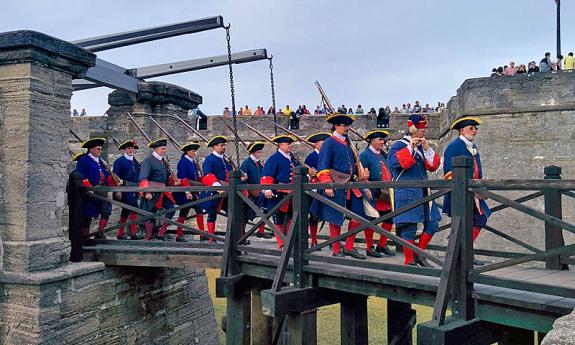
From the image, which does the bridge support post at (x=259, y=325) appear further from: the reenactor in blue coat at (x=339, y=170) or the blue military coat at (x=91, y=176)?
the blue military coat at (x=91, y=176)

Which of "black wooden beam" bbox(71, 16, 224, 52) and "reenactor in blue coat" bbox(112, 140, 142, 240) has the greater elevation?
"black wooden beam" bbox(71, 16, 224, 52)

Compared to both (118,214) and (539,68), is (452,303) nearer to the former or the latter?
(118,214)

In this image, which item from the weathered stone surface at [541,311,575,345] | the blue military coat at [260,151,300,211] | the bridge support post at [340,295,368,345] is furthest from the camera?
the blue military coat at [260,151,300,211]

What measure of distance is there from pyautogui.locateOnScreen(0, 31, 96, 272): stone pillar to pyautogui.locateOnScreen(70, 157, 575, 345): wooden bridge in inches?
27.7

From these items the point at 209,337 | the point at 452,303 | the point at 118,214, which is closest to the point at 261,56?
the point at 118,214

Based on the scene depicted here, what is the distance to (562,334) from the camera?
2869 mm

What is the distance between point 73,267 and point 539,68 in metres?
13.3

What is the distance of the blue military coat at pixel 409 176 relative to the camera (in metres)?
5.61

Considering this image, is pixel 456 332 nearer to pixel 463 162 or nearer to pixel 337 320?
pixel 463 162

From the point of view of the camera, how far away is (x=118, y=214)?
31.9 ft

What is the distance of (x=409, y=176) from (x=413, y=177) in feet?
0.15

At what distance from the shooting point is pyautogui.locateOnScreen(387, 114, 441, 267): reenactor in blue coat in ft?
18.4

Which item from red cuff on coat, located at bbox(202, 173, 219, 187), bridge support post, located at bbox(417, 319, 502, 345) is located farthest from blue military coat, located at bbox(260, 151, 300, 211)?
bridge support post, located at bbox(417, 319, 502, 345)

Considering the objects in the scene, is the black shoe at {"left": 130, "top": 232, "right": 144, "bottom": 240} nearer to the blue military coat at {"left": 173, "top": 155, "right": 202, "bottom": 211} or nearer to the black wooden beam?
the blue military coat at {"left": 173, "top": 155, "right": 202, "bottom": 211}
